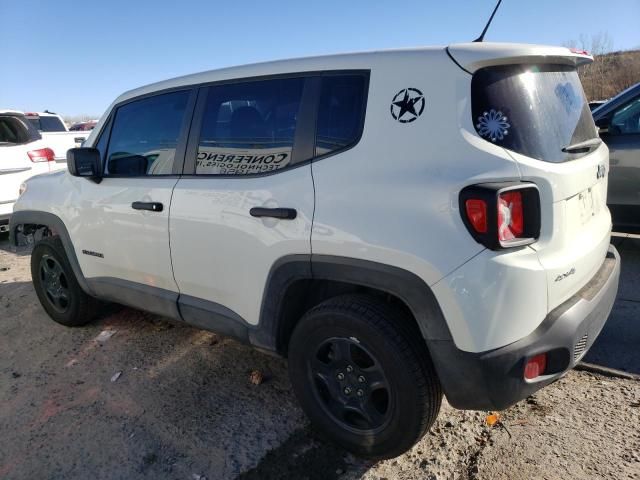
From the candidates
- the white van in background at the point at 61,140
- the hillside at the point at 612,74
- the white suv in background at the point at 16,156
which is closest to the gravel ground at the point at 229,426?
the white suv in background at the point at 16,156

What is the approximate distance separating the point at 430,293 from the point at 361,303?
382 millimetres

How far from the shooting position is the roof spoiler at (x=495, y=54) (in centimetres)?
198

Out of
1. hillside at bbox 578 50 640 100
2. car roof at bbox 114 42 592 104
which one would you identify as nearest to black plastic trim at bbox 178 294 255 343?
car roof at bbox 114 42 592 104

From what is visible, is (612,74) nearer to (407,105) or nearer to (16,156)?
(16,156)

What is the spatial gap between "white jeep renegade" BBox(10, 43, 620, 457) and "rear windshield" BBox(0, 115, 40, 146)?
17.5 feet

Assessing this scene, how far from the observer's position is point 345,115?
2.29 m

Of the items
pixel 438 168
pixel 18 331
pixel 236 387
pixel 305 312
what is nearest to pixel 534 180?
pixel 438 168

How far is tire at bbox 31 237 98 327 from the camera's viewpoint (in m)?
4.01

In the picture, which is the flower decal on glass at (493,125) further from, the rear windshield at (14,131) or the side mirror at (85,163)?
the rear windshield at (14,131)

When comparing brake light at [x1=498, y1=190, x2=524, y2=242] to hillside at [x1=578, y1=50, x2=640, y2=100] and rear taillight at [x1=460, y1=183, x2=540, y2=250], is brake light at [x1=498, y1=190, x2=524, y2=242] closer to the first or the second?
rear taillight at [x1=460, y1=183, x2=540, y2=250]

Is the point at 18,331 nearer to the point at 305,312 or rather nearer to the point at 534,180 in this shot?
the point at 305,312

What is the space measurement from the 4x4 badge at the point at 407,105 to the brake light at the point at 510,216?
512mm

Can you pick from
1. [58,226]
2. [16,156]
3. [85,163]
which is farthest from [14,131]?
[85,163]

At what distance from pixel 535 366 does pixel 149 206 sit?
7.65 feet
